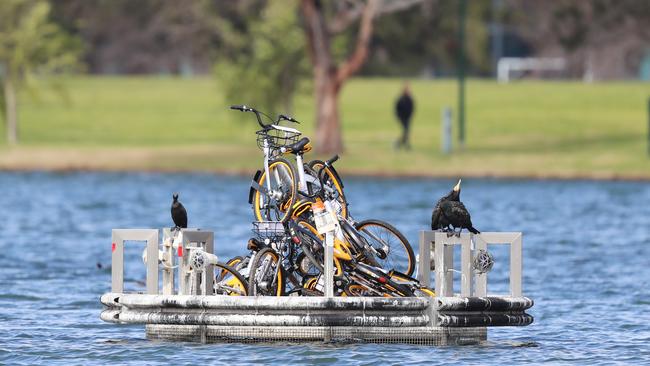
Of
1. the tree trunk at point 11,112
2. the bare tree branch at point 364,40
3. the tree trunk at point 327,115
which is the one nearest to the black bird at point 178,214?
the bare tree branch at point 364,40

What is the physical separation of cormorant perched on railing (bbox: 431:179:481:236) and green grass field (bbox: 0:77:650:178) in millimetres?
31645

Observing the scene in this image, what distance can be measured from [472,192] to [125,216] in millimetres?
10432

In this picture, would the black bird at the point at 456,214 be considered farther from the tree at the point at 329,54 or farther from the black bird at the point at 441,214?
the tree at the point at 329,54

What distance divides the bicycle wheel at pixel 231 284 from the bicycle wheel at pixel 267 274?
0.17m

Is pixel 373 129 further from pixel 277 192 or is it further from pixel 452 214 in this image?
pixel 452 214

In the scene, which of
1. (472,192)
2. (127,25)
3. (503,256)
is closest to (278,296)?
(503,256)

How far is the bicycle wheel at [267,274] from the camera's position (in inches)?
811

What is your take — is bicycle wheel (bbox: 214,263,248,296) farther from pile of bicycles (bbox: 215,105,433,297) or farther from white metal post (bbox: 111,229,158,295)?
white metal post (bbox: 111,229,158,295)

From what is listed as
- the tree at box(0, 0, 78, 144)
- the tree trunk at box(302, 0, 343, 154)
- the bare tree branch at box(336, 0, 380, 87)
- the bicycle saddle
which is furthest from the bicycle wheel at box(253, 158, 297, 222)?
the tree at box(0, 0, 78, 144)

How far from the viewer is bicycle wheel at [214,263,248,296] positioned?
20.7 meters

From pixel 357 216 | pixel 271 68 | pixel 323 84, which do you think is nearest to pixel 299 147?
pixel 357 216

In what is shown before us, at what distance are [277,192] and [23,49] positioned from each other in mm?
40541

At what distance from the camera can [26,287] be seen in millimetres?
27938

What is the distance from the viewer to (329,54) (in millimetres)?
54344
